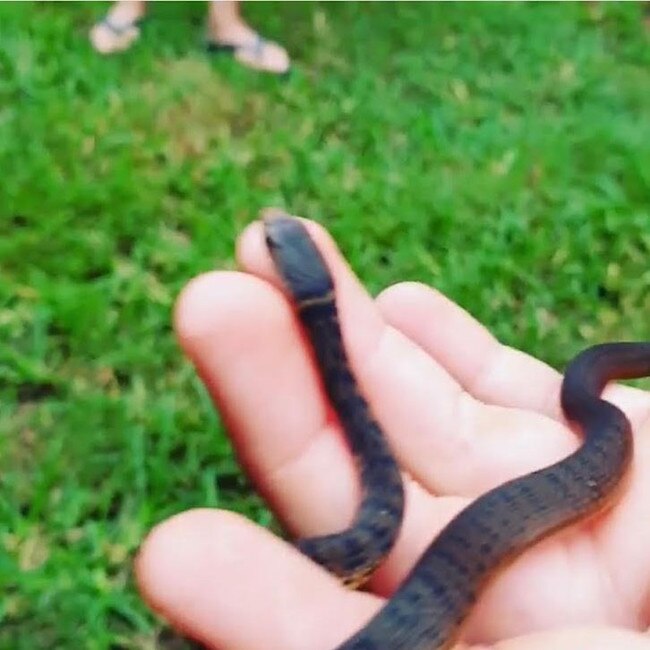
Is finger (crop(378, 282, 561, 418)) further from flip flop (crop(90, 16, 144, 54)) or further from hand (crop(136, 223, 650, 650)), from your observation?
flip flop (crop(90, 16, 144, 54))

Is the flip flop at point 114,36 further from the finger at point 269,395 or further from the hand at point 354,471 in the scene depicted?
the finger at point 269,395

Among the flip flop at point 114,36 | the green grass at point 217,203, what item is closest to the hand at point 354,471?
the green grass at point 217,203

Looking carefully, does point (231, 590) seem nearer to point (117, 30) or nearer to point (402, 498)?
point (402, 498)

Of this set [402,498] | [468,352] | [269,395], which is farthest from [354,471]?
[468,352]

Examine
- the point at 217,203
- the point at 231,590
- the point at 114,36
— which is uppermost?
the point at 231,590

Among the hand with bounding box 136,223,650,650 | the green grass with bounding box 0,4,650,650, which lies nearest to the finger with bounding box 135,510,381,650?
the hand with bounding box 136,223,650,650

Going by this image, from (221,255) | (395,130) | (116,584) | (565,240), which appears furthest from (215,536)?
(395,130)

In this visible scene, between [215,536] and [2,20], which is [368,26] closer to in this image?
[2,20]
